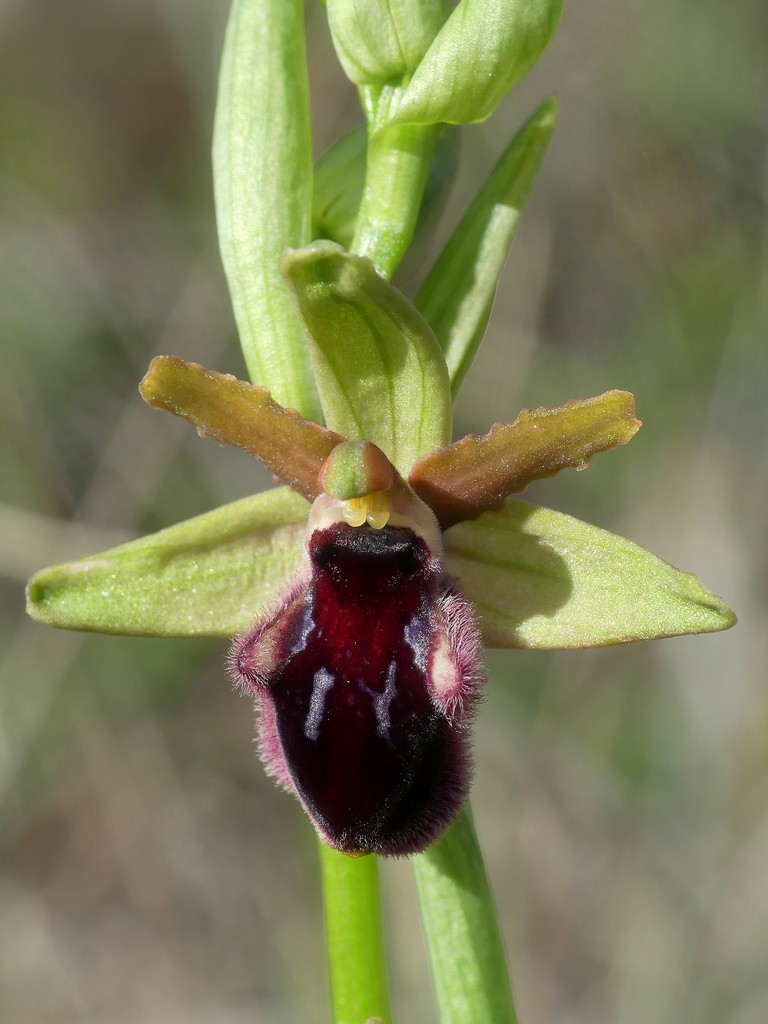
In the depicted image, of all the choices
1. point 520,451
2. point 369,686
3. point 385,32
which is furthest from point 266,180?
point 369,686

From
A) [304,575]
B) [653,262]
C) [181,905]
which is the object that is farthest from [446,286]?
[181,905]

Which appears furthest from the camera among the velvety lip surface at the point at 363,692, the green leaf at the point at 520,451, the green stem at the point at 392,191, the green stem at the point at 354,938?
the green stem at the point at 392,191

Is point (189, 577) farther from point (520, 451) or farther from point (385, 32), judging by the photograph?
point (385, 32)

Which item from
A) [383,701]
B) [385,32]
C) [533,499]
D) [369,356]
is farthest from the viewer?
[533,499]

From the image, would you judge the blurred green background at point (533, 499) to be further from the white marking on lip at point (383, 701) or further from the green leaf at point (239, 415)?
the white marking on lip at point (383, 701)

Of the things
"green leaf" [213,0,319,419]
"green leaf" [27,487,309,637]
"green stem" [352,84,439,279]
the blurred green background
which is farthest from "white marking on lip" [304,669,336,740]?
the blurred green background

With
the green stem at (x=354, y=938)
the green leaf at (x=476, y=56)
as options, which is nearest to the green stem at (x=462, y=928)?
the green stem at (x=354, y=938)
